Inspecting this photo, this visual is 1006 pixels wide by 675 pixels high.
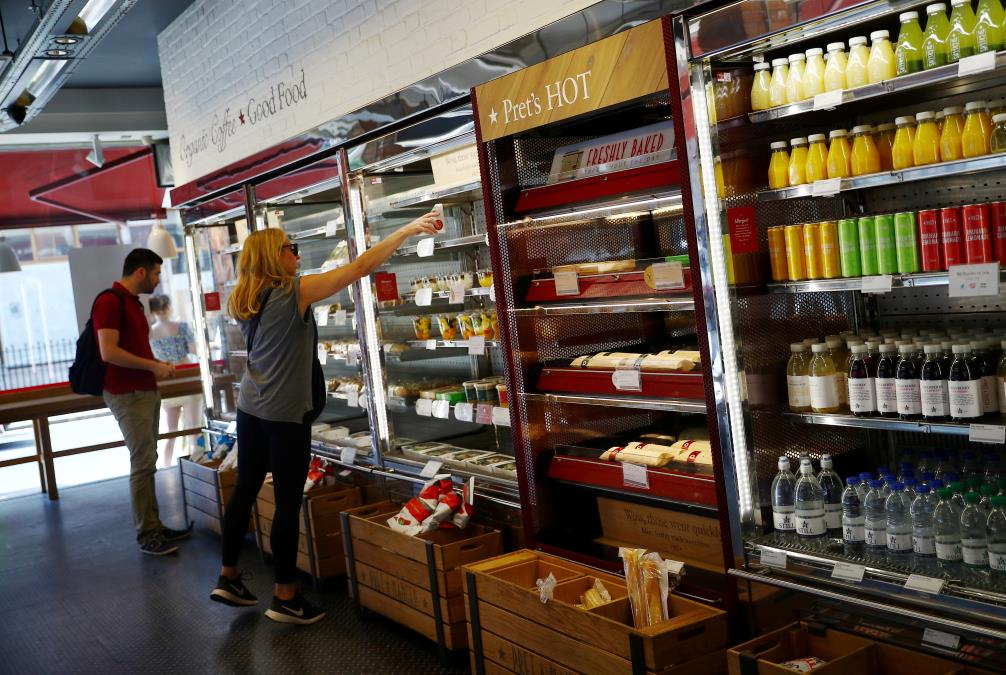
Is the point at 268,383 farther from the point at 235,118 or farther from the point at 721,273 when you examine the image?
the point at 235,118

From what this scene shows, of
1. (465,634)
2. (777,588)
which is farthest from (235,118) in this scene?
(777,588)

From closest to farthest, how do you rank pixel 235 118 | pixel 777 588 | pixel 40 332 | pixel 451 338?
pixel 777 588
pixel 451 338
pixel 235 118
pixel 40 332

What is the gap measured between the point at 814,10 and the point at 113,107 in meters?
8.82

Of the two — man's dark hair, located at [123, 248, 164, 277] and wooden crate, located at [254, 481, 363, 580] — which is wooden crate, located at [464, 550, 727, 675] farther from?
man's dark hair, located at [123, 248, 164, 277]

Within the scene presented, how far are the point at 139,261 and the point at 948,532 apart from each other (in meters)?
5.37

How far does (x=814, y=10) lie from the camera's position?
258 cm

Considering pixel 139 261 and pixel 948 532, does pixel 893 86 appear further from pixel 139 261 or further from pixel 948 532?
pixel 139 261

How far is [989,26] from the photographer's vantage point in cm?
244

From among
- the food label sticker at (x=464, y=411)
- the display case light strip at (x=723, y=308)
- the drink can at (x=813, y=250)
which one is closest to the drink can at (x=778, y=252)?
the drink can at (x=813, y=250)

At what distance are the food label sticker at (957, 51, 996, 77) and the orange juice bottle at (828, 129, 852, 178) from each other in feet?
1.69

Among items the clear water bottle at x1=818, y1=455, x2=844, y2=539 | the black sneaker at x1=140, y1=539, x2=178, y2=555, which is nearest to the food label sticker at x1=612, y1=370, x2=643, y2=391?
the clear water bottle at x1=818, y1=455, x2=844, y2=539

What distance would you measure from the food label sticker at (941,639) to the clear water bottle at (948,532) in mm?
186

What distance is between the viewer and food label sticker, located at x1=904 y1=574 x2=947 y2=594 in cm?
256

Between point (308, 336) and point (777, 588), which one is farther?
point (308, 336)
